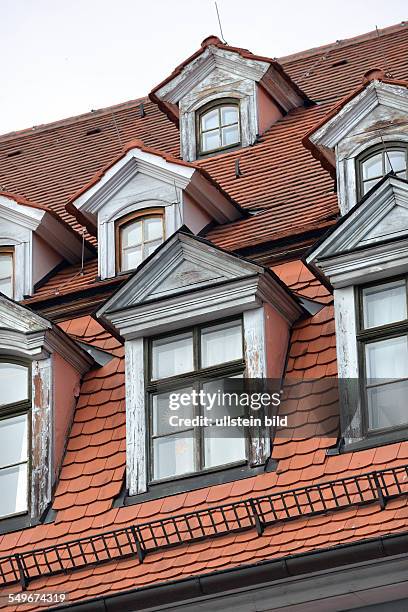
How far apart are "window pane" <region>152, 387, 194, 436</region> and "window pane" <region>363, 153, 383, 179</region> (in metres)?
2.97

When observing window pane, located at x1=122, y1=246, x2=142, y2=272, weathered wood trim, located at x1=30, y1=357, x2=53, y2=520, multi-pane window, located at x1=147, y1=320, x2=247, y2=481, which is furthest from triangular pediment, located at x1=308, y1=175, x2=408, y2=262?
window pane, located at x1=122, y1=246, x2=142, y2=272

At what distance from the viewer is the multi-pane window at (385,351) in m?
15.1

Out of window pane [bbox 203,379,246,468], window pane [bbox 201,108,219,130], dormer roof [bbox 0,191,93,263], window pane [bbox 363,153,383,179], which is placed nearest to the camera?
window pane [bbox 203,379,246,468]

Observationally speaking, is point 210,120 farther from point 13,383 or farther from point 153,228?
point 13,383

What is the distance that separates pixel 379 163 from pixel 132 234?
2.65 m

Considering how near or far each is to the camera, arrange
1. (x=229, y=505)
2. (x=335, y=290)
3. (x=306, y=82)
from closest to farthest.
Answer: (x=229, y=505) → (x=335, y=290) → (x=306, y=82)

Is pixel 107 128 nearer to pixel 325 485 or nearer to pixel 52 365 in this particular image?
pixel 52 365

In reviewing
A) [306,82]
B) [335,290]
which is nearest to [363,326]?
[335,290]

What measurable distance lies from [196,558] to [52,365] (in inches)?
112

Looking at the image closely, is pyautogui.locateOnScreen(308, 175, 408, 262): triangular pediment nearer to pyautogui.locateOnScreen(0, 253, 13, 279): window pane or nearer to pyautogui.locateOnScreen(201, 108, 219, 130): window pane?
pyautogui.locateOnScreen(0, 253, 13, 279): window pane

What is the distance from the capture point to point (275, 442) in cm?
1543

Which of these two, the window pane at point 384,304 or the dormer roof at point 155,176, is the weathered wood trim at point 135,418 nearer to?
the window pane at point 384,304

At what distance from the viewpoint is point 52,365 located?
16.8 m

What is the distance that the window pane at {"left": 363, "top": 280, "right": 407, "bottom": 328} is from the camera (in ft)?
51.3
